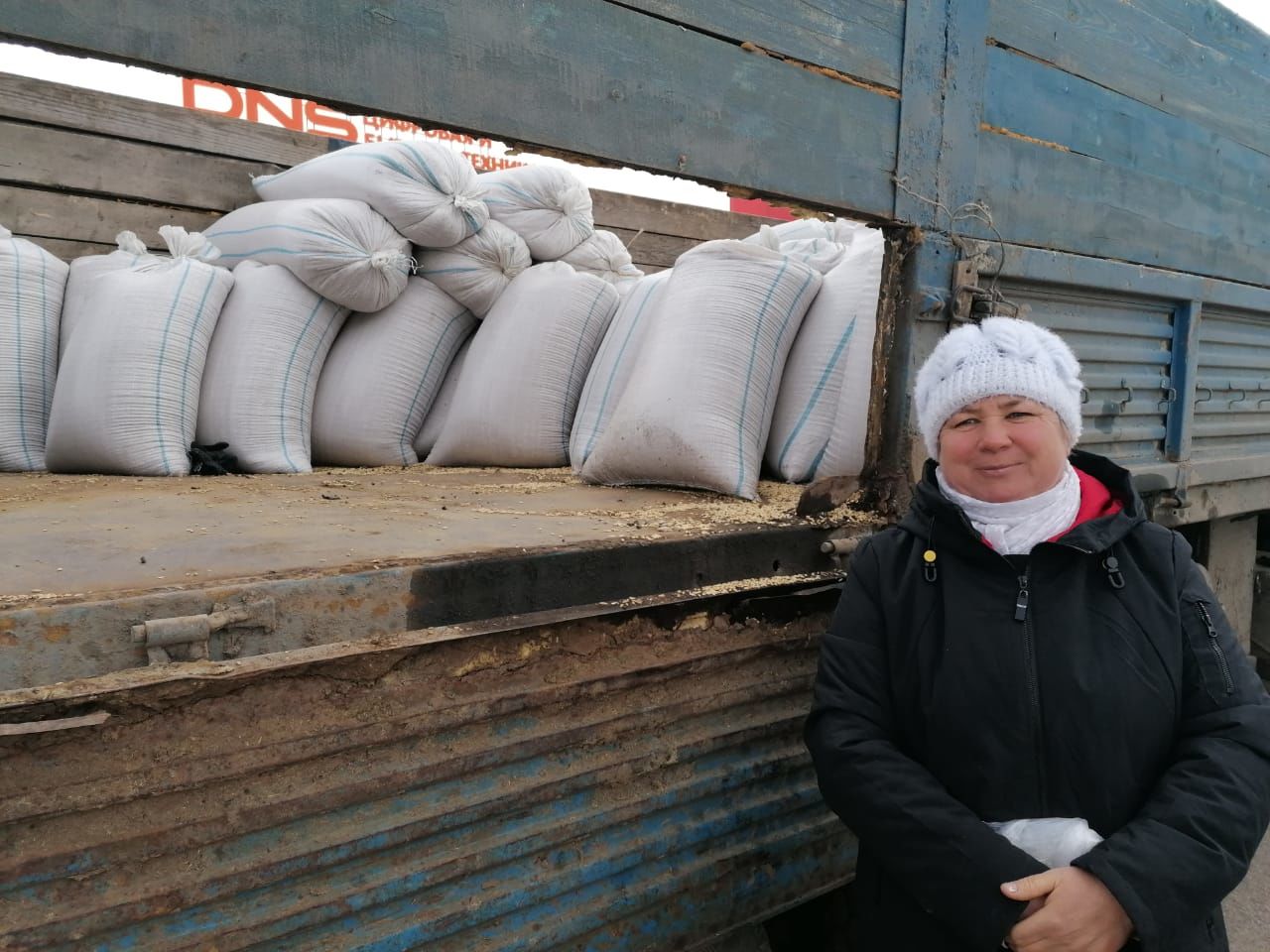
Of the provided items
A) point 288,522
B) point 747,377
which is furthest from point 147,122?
point 747,377

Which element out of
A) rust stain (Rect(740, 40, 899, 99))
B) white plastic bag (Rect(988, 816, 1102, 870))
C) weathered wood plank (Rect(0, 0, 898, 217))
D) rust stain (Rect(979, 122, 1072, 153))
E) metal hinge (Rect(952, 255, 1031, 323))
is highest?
rust stain (Rect(740, 40, 899, 99))

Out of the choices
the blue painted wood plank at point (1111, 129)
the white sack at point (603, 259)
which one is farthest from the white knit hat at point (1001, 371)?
the white sack at point (603, 259)

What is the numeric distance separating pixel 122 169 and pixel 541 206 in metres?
1.49

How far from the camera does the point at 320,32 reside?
1.31 metres

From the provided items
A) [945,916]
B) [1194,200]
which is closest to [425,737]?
[945,916]

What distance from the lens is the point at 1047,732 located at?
1234mm

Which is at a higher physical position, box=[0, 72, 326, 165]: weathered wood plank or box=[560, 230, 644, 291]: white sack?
box=[0, 72, 326, 165]: weathered wood plank

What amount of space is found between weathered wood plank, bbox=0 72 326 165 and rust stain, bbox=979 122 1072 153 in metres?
2.61

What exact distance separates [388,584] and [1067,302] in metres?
2.04

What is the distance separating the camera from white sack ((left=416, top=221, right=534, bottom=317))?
2990 millimetres

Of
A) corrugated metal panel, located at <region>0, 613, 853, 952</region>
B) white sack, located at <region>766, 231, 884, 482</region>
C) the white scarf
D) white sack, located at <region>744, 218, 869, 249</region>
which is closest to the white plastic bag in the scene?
the white scarf

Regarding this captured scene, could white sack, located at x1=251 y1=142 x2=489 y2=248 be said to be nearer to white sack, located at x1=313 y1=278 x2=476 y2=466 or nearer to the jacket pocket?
white sack, located at x1=313 y1=278 x2=476 y2=466

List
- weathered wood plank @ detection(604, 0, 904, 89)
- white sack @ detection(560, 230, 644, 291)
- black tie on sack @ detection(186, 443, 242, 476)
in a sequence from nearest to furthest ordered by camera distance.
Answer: weathered wood plank @ detection(604, 0, 904, 89) → black tie on sack @ detection(186, 443, 242, 476) → white sack @ detection(560, 230, 644, 291)

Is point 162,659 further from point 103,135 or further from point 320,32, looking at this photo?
point 103,135
